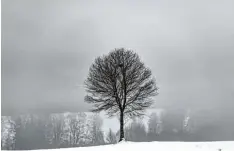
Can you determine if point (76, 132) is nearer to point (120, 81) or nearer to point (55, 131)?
point (55, 131)

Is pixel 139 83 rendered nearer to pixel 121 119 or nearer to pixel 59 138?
pixel 121 119

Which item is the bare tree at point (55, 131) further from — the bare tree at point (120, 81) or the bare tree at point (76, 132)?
the bare tree at point (120, 81)

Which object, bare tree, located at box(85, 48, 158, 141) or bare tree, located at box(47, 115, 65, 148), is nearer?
bare tree, located at box(85, 48, 158, 141)

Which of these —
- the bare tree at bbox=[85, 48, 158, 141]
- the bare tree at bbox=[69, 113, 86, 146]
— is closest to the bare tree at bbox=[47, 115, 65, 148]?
the bare tree at bbox=[69, 113, 86, 146]

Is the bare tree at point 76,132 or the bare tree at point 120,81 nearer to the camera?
the bare tree at point 120,81

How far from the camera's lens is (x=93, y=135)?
16775cm

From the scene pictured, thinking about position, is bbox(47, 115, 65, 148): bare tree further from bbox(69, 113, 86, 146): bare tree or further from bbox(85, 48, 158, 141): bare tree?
bbox(85, 48, 158, 141): bare tree

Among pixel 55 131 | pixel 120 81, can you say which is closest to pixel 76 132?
pixel 55 131

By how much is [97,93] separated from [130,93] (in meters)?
4.06

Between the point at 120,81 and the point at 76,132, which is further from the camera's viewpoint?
the point at 76,132

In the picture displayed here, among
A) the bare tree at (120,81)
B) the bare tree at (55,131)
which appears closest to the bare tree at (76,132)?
the bare tree at (55,131)

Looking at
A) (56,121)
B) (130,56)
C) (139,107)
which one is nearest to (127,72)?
(130,56)

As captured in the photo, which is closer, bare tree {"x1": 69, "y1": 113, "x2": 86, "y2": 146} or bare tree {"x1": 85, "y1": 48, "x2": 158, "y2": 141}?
bare tree {"x1": 85, "y1": 48, "x2": 158, "y2": 141}

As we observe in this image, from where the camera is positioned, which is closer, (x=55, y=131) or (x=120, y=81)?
(x=120, y=81)
